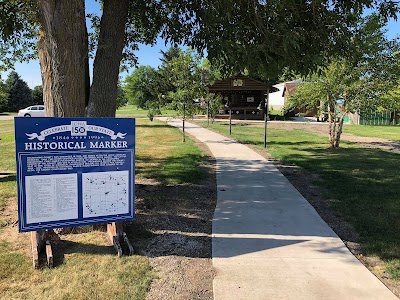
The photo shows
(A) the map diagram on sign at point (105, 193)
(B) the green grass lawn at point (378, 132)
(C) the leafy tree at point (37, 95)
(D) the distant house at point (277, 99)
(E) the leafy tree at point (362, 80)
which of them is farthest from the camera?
(D) the distant house at point (277, 99)

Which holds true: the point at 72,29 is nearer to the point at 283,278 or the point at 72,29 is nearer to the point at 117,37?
the point at 117,37

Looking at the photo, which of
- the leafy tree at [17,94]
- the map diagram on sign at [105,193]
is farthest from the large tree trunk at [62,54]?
the leafy tree at [17,94]

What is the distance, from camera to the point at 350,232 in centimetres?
520

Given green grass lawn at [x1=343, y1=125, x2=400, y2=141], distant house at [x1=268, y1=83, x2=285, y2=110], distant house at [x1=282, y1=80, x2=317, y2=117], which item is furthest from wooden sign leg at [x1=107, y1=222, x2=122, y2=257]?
distant house at [x1=268, y1=83, x2=285, y2=110]

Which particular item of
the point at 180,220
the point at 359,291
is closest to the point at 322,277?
the point at 359,291

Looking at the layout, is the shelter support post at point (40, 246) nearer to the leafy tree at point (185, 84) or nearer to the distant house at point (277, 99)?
the leafy tree at point (185, 84)

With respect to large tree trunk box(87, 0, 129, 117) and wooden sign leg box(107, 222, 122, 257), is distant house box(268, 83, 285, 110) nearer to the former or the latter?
large tree trunk box(87, 0, 129, 117)

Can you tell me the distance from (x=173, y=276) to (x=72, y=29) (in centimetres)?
323

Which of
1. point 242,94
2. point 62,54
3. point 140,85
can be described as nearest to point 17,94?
point 140,85

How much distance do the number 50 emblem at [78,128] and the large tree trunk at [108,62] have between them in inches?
52.8

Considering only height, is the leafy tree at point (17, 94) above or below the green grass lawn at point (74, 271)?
above

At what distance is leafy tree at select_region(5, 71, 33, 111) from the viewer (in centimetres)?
5506

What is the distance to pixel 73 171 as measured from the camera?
411 centimetres

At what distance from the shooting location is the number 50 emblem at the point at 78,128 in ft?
13.3
